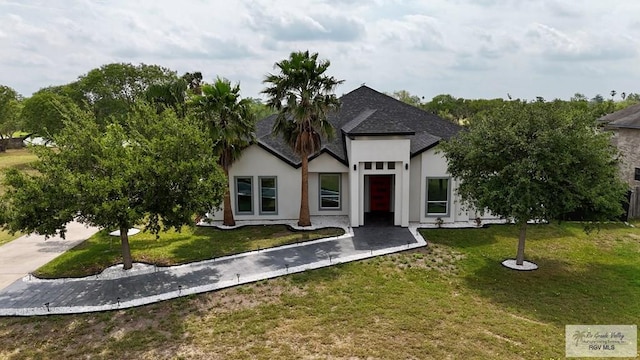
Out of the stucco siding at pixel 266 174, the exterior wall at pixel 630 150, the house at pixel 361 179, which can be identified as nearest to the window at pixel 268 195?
the house at pixel 361 179

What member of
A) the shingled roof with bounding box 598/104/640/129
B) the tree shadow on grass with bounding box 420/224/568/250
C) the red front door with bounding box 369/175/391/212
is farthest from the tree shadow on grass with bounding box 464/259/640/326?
the shingled roof with bounding box 598/104/640/129

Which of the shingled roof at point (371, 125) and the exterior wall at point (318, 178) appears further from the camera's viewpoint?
the exterior wall at point (318, 178)

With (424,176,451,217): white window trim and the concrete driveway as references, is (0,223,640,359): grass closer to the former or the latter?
the concrete driveway

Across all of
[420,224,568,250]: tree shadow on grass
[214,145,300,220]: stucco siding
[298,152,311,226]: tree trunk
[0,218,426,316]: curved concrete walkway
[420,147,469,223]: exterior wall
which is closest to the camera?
[0,218,426,316]: curved concrete walkway

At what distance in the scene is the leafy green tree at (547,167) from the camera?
46.7 feet

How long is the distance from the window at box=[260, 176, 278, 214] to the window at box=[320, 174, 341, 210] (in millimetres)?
2508

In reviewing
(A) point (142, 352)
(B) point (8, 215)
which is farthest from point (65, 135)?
(A) point (142, 352)

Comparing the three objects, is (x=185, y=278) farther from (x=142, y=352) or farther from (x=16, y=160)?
(x=16, y=160)

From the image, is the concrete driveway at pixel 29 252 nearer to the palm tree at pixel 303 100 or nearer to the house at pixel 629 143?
the palm tree at pixel 303 100

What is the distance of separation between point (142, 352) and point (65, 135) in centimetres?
754

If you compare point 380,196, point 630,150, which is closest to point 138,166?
point 380,196

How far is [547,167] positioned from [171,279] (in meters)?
13.4

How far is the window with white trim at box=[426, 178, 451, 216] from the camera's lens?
2177 centimetres

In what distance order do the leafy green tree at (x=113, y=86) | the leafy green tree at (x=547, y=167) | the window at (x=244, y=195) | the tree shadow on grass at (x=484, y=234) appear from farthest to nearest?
the leafy green tree at (x=113, y=86) < the window at (x=244, y=195) < the tree shadow on grass at (x=484, y=234) < the leafy green tree at (x=547, y=167)
